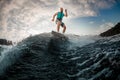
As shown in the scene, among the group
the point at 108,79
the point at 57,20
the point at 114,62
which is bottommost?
the point at 108,79

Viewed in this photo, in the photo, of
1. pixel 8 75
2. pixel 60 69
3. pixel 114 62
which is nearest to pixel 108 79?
pixel 114 62

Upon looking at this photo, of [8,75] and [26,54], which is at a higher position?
[26,54]

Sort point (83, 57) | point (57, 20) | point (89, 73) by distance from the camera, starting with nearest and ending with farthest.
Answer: point (89, 73) < point (83, 57) < point (57, 20)

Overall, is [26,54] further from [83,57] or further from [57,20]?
[57,20]

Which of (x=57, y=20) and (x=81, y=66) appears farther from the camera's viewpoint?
(x=57, y=20)

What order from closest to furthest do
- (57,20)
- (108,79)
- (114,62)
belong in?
1. (108,79)
2. (114,62)
3. (57,20)

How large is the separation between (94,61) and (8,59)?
13.0 feet

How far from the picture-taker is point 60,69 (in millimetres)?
7523

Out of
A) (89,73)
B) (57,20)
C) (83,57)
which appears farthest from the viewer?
(57,20)

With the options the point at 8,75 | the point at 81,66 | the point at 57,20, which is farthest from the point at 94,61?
the point at 57,20

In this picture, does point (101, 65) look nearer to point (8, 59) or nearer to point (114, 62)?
point (114, 62)

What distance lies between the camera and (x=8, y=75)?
7094mm

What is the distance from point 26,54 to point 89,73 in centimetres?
365

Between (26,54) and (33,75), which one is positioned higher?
(26,54)
